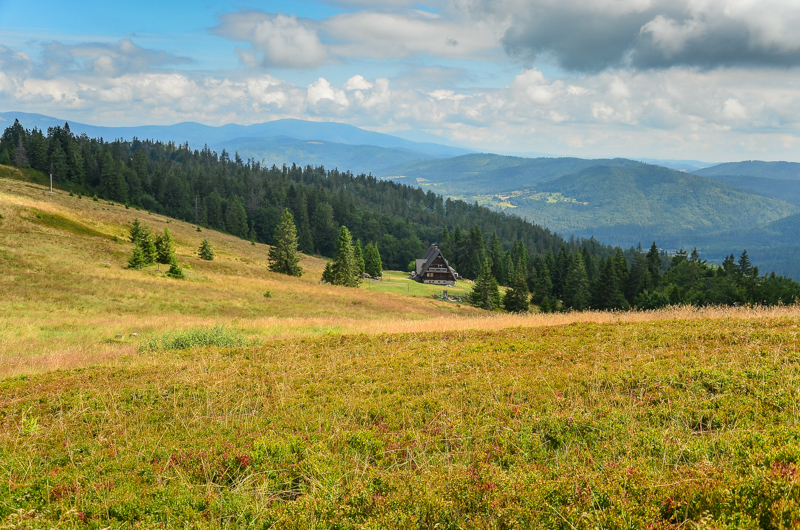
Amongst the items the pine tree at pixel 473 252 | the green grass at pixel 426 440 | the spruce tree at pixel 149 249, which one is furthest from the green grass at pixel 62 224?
the pine tree at pixel 473 252

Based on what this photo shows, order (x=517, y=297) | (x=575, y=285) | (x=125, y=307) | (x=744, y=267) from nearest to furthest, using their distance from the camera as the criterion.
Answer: (x=125, y=307) → (x=517, y=297) → (x=744, y=267) → (x=575, y=285)

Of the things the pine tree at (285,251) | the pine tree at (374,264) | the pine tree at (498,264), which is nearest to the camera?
the pine tree at (285,251)

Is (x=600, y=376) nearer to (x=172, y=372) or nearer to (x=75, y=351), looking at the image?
(x=172, y=372)

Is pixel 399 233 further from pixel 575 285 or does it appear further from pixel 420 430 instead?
pixel 420 430

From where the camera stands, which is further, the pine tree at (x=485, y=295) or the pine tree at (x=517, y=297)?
the pine tree at (x=517, y=297)

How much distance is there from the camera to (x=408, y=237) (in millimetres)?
145250

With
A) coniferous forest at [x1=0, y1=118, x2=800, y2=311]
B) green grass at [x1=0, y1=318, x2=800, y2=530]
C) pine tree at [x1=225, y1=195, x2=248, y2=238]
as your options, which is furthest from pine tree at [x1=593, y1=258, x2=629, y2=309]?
pine tree at [x1=225, y1=195, x2=248, y2=238]

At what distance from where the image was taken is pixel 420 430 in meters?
6.89

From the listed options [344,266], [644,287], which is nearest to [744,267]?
[644,287]

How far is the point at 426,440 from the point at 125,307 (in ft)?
85.7

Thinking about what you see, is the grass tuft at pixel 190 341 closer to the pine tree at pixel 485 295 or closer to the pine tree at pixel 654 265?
the pine tree at pixel 485 295

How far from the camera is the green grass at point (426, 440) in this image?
463 centimetres

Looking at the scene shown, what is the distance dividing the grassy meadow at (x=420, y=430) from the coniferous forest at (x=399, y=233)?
180 feet

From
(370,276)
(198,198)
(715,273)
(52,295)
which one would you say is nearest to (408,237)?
(370,276)
